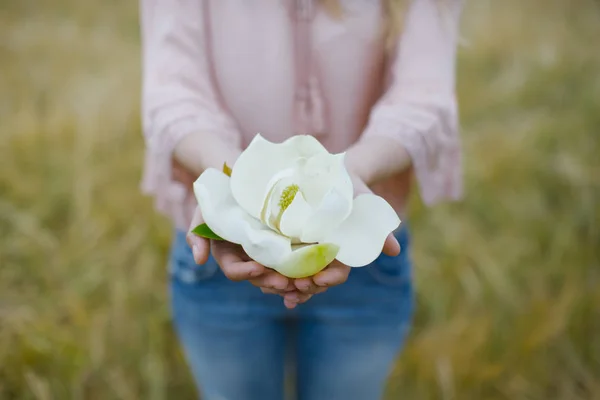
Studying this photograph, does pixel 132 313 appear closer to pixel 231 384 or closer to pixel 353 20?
pixel 231 384

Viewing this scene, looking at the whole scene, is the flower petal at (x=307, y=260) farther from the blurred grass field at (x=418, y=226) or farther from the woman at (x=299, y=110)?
the blurred grass field at (x=418, y=226)

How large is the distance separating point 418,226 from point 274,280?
581 millimetres

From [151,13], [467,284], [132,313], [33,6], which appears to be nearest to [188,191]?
[151,13]

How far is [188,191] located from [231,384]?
5.7 inches

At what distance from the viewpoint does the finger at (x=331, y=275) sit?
0.91ft

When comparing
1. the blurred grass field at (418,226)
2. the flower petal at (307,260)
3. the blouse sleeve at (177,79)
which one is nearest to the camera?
the flower petal at (307,260)

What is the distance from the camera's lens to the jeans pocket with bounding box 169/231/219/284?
40 centimetres

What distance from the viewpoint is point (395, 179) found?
407mm

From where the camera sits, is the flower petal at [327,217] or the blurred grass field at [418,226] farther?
the blurred grass field at [418,226]

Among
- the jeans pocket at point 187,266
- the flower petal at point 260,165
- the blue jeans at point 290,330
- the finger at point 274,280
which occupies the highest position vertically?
the flower petal at point 260,165

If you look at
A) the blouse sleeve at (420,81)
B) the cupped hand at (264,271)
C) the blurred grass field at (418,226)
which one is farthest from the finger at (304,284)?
the blurred grass field at (418,226)

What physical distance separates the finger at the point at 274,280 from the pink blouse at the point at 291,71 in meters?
0.12

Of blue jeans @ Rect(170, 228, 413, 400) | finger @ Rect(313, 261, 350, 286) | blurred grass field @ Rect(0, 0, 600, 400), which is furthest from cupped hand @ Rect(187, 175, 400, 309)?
blurred grass field @ Rect(0, 0, 600, 400)

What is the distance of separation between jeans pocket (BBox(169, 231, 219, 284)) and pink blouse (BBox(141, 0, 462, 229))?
55 millimetres
